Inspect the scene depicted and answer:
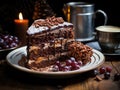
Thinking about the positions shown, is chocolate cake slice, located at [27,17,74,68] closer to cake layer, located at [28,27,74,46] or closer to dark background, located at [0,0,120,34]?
cake layer, located at [28,27,74,46]

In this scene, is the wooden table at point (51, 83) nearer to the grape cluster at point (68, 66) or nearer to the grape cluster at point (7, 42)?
the grape cluster at point (68, 66)

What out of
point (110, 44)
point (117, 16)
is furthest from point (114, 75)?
point (117, 16)

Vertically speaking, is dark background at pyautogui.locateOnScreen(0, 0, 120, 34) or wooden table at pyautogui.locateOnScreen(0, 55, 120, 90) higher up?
dark background at pyautogui.locateOnScreen(0, 0, 120, 34)

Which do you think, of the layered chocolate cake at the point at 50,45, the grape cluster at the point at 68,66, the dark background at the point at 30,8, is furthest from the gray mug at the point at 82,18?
the grape cluster at the point at 68,66

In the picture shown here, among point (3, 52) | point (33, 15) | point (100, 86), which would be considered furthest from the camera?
point (33, 15)

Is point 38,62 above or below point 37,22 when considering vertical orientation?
below

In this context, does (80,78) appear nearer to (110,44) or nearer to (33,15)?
(110,44)

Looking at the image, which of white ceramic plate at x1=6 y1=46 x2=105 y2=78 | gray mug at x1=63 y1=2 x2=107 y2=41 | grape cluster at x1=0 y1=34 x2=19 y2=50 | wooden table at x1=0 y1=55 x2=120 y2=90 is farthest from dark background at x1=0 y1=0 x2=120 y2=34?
wooden table at x1=0 y1=55 x2=120 y2=90
